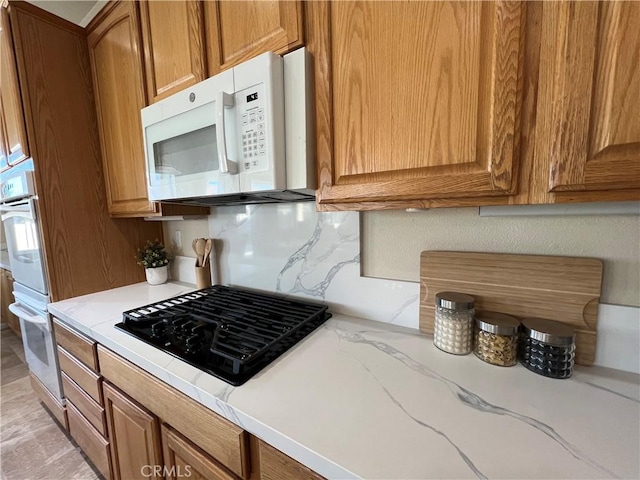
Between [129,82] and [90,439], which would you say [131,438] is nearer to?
[90,439]

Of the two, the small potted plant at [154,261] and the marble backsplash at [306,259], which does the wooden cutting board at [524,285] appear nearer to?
the marble backsplash at [306,259]

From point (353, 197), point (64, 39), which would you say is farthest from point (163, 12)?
point (353, 197)

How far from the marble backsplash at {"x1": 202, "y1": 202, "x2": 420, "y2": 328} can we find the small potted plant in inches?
17.7

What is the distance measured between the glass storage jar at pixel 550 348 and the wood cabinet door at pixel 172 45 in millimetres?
1263

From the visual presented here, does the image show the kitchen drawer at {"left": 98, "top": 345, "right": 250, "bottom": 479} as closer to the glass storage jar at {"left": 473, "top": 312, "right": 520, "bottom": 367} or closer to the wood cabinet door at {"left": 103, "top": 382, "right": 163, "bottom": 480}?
the wood cabinet door at {"left": 103, "top": 382, "right": 163, "bottom": 480}

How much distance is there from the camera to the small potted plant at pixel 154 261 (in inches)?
64.0

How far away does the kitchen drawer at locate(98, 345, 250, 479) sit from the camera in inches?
24.0

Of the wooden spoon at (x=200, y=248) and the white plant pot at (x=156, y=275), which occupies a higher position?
the wooden spoon at (x=200, y=248)

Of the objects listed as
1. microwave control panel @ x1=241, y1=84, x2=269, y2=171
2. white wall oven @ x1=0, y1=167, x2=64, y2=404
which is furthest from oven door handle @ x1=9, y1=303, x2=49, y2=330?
microwave control panel @ x1=241, y1=84, x2=269, y2=171

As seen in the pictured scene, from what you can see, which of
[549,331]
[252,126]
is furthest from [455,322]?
[252,126]

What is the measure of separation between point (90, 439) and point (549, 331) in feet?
6.08

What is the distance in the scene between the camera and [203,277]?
4.77ft

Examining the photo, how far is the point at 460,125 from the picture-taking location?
1.86 feet

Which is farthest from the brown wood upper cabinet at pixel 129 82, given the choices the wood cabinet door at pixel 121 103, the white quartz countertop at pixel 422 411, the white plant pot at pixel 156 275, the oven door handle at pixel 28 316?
the white quartz countertop at pixel 422 411
